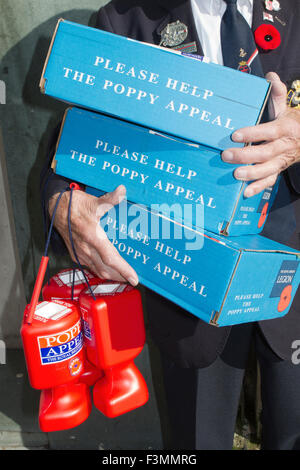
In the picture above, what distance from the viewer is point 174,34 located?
0.98 metres

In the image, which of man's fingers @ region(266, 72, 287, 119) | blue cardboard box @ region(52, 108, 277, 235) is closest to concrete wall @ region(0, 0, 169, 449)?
blue cardboard box @ region(52, 108, 277, 235)

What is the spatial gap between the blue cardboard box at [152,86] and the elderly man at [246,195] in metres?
0.06

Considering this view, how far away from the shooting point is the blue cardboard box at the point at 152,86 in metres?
0.81

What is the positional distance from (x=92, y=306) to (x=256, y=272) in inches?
16.7

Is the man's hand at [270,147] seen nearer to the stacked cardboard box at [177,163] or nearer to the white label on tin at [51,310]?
the stacked cardboard box at [177,163]

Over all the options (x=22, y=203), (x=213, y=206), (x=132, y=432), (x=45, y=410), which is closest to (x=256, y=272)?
(x=213, y=206)

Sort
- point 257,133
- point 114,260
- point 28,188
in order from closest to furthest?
point 257,133 < point 114,260 < point 28,188

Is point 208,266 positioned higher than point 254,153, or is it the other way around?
point 254,153

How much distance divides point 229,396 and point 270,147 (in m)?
0.83

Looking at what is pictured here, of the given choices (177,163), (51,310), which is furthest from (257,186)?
(51,310)

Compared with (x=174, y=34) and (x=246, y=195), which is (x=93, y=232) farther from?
(x=174, y=34)

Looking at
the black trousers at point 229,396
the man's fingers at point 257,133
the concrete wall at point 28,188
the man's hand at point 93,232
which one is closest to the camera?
the man's fingers at point 257,133

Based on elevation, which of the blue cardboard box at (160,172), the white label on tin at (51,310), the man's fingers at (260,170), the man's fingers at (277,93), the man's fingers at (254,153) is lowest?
the white label on tin at (51,310)

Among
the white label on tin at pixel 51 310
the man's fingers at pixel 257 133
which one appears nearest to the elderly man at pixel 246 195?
the man's fingers at pixel 257 133
